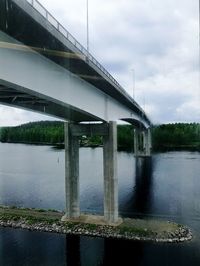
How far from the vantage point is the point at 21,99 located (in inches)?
883

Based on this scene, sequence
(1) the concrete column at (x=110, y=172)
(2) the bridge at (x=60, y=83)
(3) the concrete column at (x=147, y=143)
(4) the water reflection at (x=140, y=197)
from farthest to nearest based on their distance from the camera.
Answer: (3) the concrete column at (x=147, y=143) < (4) the water reflection at (x=140, y=197) < (1) the concrete column at (x=110, y=172) < (2) the bridge at (x=60, y=83)

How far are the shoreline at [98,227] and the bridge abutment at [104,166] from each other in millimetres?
950

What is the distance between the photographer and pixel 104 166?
99.5 feet

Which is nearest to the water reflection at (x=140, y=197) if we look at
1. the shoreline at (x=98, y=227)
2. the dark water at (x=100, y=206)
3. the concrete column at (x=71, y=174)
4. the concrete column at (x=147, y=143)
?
the dark water at (x=100, y=206)

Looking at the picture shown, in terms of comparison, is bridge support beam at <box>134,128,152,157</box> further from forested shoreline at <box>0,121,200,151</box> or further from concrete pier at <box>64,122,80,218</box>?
concrete pier at <box>64,122,80,218</box>

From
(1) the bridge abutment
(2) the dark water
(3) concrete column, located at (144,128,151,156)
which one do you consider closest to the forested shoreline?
(3) concrete column, located at (144,128,151,156)

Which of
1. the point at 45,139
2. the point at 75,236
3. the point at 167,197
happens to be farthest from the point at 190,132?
the point at 75,236

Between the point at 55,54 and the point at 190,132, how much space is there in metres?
109

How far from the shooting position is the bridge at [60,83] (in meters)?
14.2

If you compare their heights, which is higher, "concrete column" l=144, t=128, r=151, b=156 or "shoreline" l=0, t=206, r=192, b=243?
"concrete column" l=144, t=128, r=151, b=156

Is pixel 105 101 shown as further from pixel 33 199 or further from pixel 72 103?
pixel 33 199

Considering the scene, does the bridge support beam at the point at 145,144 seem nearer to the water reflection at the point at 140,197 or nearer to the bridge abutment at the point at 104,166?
the water reflection at the point at 140,197

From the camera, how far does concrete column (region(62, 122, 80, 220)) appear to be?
30.6 metres

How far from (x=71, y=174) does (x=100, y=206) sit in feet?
24.8
